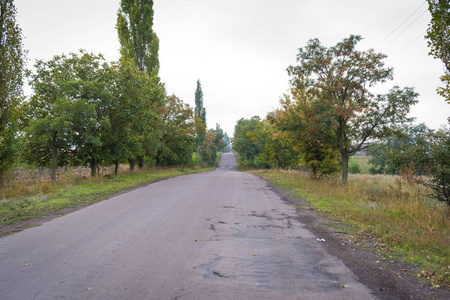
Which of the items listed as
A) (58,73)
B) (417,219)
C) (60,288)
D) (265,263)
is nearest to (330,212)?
(417,219)

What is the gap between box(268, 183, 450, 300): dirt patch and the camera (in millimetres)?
3297

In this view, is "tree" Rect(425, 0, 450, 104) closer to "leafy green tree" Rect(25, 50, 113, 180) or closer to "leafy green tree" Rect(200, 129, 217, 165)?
"leafy green tree" Rect(25, 50, 113, 180)

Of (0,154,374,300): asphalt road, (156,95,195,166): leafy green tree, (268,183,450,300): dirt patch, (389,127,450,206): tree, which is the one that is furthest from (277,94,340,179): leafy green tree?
(156,95,195,166): leafy green tree

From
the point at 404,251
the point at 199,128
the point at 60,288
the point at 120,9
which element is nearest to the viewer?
the point at 60,288

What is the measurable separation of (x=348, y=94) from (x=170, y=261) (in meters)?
14.5

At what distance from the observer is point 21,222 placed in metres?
6.55

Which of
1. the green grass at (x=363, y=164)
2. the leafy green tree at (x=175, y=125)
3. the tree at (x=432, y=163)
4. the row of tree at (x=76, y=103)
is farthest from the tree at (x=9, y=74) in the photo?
the green grass at (x=363, y=164)

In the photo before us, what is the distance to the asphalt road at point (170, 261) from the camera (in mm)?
3225

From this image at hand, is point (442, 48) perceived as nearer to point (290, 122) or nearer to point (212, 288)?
point (212, 288)

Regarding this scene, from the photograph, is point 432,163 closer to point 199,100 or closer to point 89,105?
point 89,105

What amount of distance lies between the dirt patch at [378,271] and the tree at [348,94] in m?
9.43

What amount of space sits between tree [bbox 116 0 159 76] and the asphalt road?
19.3m

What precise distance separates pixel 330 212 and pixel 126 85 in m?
15.6

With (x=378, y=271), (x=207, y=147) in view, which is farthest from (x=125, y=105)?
(x=207, y=147)
